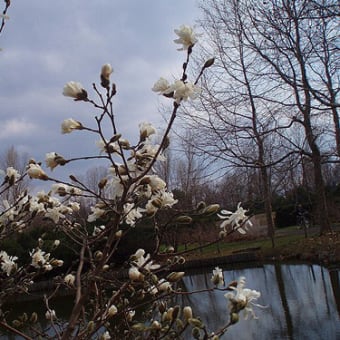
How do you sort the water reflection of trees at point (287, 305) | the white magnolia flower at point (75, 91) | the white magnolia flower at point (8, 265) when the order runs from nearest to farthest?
the white magnolia flower at point (75, 91) → the white magnolia flower at point (8, 265) → the water reflection of trees at point (287, 305)

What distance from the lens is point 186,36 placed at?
1.09m

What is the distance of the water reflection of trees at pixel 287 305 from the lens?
4.31 m

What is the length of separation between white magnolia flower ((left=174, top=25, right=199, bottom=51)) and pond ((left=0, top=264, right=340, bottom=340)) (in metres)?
3.69

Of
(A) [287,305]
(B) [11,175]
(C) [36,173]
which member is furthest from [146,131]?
(A) [287,305]

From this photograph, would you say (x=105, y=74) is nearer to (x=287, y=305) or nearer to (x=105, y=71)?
(x=105, y=71)

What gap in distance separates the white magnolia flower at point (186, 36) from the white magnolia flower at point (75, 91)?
30 cm

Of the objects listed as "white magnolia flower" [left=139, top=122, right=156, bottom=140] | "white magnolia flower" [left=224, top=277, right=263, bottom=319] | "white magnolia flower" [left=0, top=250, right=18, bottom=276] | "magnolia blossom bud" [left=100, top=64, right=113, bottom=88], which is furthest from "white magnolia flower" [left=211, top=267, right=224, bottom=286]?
"white magnolia flower" [left=0, top=250, right=18, bottom=276]

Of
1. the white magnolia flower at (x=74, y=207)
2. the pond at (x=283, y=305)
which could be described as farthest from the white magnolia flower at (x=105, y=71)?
the pond at (x=283, y=305)

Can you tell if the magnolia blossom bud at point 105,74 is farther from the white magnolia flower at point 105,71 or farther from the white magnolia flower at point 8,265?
the white magnolia flower at point 8,265

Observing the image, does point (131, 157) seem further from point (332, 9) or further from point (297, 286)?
point (297, 286)

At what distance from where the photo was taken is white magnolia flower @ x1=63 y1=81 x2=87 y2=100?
102 centimetres

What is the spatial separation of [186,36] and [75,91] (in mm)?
325

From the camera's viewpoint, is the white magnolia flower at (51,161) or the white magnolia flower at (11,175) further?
the white magnolia flower at (11,175)

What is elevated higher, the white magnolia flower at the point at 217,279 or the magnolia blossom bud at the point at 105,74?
the magnolia blossom bud at the point at 105,74
